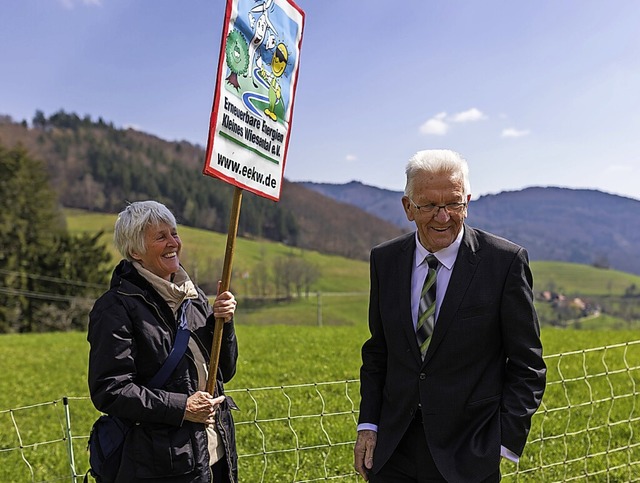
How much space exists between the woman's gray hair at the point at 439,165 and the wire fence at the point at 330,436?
2062 millimetres

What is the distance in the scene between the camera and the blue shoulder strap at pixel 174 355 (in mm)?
2756

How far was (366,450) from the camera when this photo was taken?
117 inches

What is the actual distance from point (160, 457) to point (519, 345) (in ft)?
5.54

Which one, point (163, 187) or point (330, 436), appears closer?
point (330, 436)

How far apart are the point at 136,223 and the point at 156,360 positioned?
0.66 m

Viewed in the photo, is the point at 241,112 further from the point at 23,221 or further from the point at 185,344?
the point at 23,221

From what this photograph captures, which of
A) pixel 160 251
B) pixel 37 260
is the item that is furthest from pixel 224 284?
pixel 37 260

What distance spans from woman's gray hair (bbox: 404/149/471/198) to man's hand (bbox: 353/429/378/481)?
4.02ft

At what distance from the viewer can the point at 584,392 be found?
26.5ft

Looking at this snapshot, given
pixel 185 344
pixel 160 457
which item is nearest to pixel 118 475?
pixel 160 457

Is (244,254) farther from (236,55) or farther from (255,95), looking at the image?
(236,55)

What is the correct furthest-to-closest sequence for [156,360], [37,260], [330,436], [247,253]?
[247,253] < [37,260] < [330,436] < [156,360]

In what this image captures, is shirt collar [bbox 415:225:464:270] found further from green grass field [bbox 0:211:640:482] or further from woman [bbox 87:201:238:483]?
green grass field [bbox 0:211:640:482]

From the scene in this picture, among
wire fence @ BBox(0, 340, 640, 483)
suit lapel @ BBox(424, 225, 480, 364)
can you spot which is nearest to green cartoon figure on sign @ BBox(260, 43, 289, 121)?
suit lapel @ BBox(424, 225, 480, 364)
